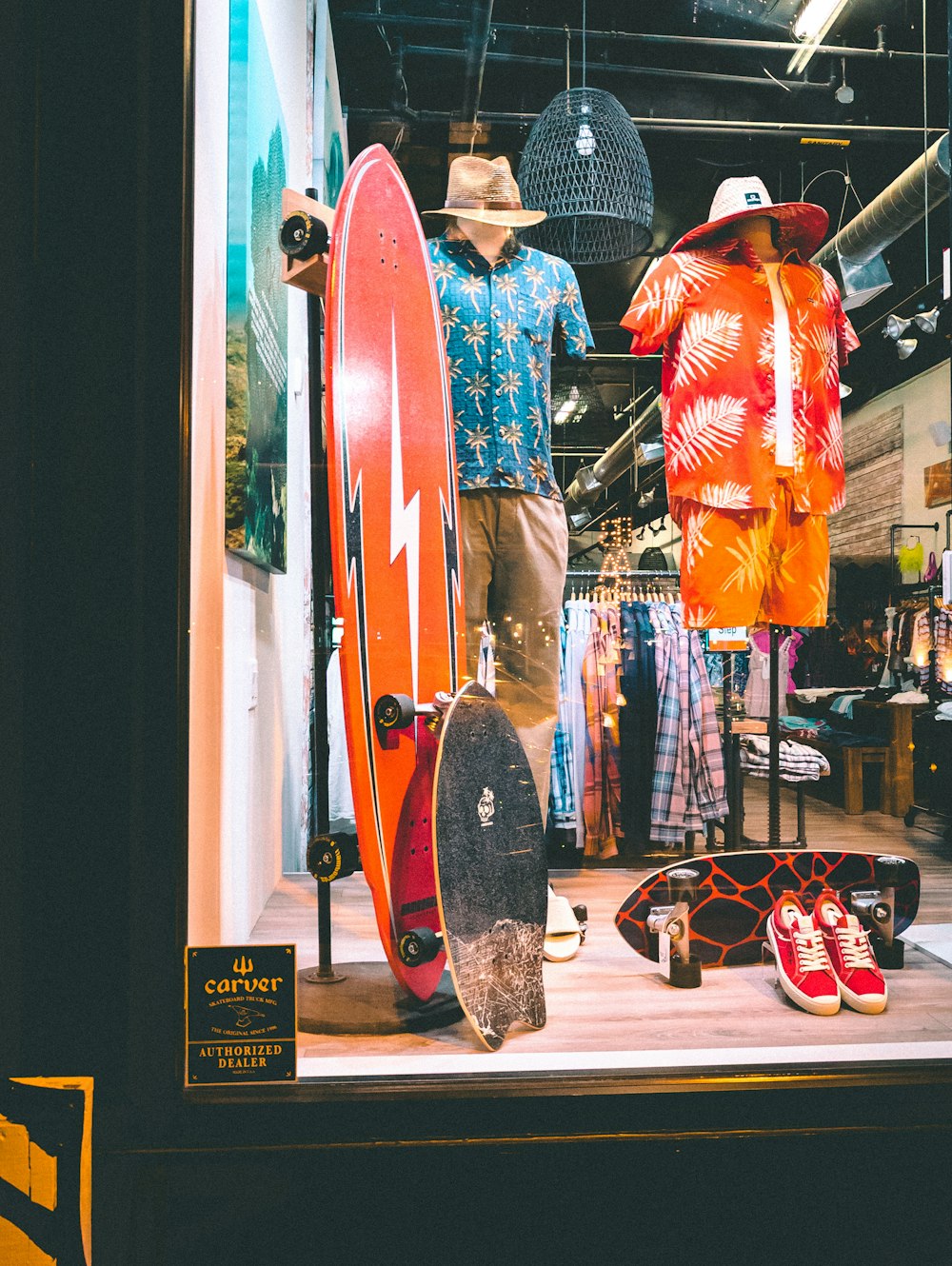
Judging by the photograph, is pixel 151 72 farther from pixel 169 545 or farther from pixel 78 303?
pixel 169 545

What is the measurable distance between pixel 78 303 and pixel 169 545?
1.26 feet

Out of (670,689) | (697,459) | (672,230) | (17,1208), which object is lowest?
(17,1208)

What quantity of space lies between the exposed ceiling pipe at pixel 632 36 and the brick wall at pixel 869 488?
80 centimetres

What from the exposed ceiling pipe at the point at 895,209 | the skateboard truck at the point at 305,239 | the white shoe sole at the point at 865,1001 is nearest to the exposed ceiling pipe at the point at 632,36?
the exposed ceiling pipe at the point at 895,209

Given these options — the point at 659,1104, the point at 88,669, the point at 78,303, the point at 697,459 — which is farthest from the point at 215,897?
the point at 697,459

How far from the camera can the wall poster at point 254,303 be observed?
5.85 feet

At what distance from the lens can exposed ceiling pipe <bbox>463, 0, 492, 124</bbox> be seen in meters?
2.03

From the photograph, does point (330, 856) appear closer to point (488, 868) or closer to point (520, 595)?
point (488, 868)

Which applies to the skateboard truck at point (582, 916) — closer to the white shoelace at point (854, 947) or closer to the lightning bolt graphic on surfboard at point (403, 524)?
the white shoelace at point (854, 947)

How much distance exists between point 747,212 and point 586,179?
→ 39cm

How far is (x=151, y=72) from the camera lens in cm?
135

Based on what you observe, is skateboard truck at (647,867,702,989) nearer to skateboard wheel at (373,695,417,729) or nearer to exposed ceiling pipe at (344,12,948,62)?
skateboard wheel at (373,695,417,729)

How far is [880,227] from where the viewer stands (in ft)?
6.91

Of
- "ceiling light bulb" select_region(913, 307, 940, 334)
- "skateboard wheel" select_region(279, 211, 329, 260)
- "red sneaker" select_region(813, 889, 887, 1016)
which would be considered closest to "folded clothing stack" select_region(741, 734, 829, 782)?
"red sneaker" select_region(813, 889, 887, 1016)
